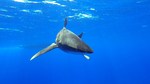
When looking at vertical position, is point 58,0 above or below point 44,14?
above

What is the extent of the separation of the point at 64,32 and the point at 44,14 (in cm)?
2109

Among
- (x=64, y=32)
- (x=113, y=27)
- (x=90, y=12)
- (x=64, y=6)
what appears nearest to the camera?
(x=64, y=32)

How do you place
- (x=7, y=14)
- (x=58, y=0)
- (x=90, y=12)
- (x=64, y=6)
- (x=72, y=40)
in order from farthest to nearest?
1. (x=90, y=12)
2. (x=7, y=14)
3. (x=64, y=6)
4. (x=58, y=0)
5. (x=72, y=40)

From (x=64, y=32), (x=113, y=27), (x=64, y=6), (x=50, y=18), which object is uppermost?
(x=64, y=32)

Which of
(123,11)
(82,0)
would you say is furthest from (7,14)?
(123,11)

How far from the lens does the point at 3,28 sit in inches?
1255

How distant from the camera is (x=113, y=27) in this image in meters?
39.0

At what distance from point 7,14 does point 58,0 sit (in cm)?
616

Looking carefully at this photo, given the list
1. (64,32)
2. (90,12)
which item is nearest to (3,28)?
(90,12)

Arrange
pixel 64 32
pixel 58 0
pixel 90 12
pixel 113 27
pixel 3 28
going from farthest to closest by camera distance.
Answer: pixel 113 27 → pixel 3 28 → pixel 90 12 → pixel 58 0 → pixel 64 32

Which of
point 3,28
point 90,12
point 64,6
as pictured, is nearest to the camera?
point 64,6

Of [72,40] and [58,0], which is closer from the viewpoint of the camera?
[72,40]

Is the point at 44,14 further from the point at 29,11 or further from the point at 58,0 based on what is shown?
the point at 58,0

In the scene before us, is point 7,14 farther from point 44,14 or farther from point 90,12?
point 90,12
